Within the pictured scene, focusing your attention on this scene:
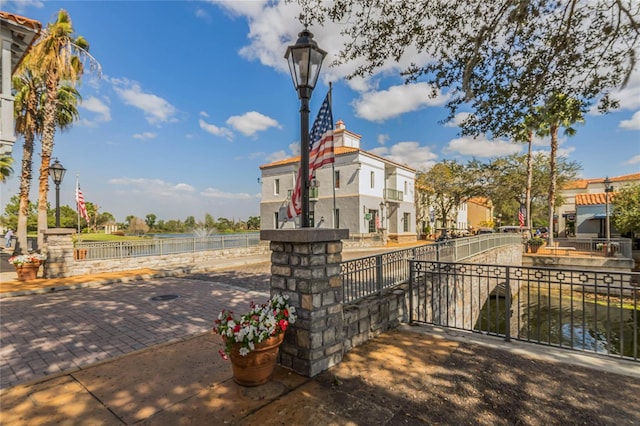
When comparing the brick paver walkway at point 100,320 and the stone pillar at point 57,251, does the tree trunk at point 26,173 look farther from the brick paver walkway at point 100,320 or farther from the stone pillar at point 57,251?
the brick paver walkway at point 100,320

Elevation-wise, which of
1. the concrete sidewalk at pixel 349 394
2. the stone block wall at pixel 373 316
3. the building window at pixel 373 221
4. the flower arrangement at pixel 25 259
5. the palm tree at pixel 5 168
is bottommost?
the concrete sidewalk at pixel 349 394

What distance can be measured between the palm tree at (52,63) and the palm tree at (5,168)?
1407 cm

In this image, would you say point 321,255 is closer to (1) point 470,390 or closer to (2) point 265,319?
(2) point 265,319

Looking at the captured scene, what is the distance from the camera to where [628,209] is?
827 inches

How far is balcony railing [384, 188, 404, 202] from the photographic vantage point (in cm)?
3086

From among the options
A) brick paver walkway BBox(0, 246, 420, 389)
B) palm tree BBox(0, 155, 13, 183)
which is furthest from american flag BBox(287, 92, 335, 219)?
palm tree BBox(0, 155, 13, 183)

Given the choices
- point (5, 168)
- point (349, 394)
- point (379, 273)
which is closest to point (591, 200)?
point (379, 273)

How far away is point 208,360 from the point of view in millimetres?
4191

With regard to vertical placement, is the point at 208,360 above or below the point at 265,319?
below

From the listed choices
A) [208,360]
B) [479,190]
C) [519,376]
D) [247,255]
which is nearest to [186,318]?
[208,360]

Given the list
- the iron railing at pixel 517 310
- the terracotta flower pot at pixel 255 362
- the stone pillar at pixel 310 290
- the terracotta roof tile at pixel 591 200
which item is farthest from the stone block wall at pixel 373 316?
the terracotta roof tile at pixel 591 200

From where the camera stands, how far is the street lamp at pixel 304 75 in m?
3.77

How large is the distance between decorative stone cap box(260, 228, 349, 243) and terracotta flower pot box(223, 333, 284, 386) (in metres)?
1.15

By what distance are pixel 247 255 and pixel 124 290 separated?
363 inches
